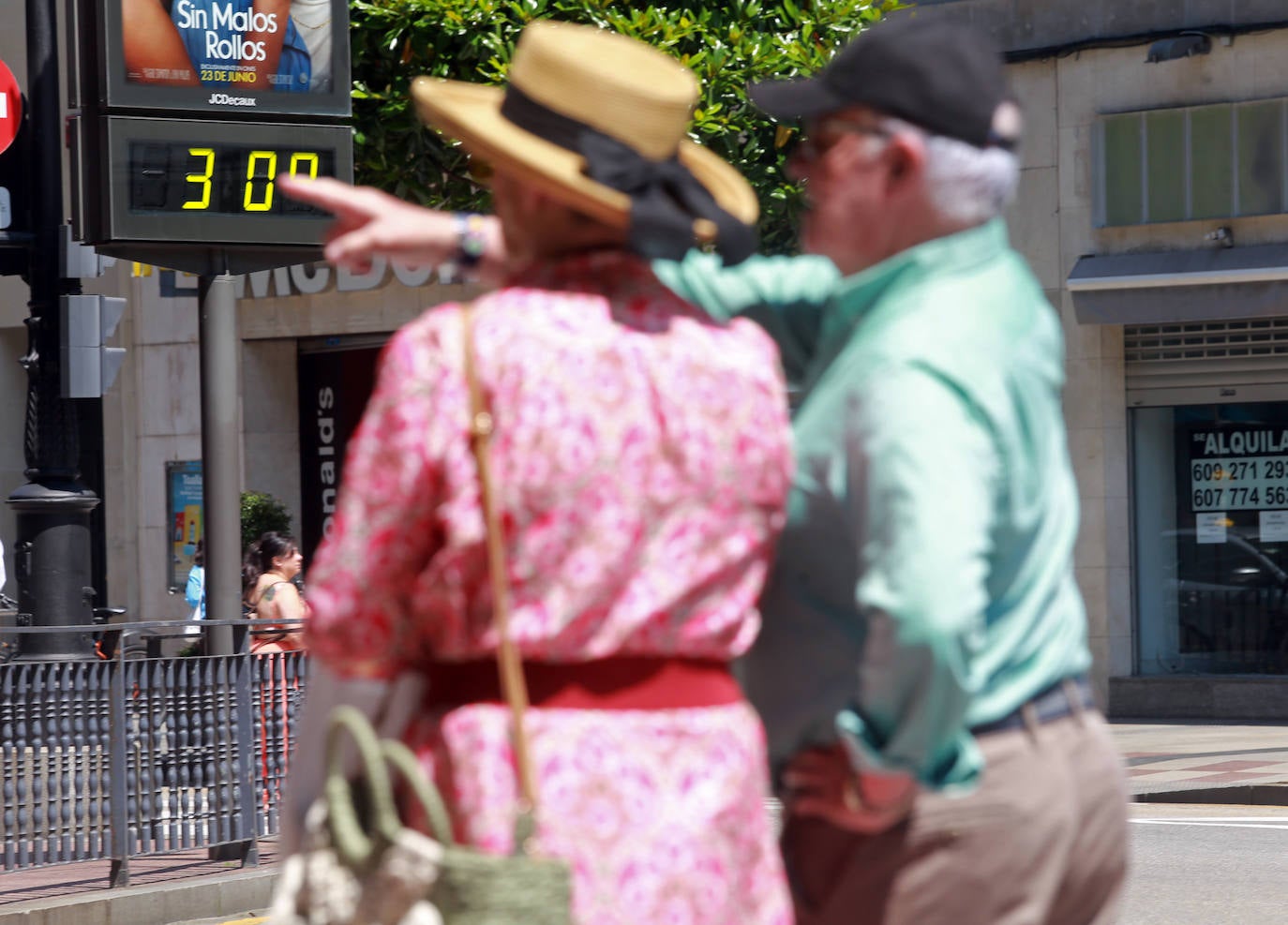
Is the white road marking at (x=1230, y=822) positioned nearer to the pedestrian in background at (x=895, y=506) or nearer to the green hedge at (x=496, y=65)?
the green hedge at (x=496, y=65)

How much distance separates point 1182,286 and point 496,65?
6521mm

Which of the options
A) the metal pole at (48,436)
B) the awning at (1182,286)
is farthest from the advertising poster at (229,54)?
the awning at (1182,286)

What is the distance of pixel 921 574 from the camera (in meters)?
2.37

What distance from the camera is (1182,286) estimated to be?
55.4 ft

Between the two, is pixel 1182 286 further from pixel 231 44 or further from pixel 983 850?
pixel 983 850

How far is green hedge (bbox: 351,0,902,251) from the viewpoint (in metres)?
13.2

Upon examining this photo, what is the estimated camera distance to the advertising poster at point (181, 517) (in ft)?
72.4

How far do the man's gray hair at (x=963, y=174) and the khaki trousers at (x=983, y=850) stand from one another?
2.08ft

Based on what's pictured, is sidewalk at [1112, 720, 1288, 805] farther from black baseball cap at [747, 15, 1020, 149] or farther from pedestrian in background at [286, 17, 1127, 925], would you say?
black baseball cap at [747, 15, 1020, 149]

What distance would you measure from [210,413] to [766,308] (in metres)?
7.03

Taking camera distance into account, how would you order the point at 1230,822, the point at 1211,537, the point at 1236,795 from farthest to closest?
the point at 1211,537 → the point at 1236,795 → the point at 1230,822

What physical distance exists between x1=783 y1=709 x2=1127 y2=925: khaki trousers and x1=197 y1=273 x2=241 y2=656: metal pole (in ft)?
23.7

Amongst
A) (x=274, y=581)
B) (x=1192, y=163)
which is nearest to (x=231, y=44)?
(x=274, y=581)

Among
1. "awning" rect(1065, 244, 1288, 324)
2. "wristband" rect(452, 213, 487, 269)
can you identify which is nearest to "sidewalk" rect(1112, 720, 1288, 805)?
"awning" rect(1065, 244, 1288, 324)
